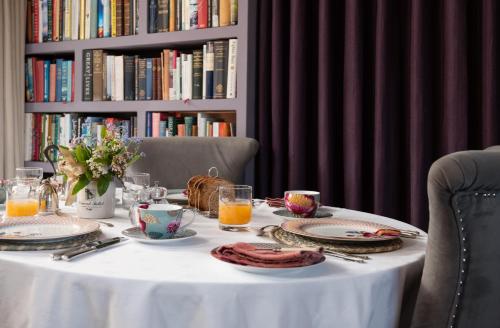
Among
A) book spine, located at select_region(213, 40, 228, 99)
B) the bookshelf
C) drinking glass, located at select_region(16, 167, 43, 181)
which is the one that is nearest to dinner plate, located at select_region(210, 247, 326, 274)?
drinking glass, located at select_region(16, 167, 43, 181)

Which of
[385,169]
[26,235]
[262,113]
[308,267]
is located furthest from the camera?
[262,113]

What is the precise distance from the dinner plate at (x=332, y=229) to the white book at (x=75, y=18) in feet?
8.25

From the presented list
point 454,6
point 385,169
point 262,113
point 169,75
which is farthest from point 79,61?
point 454,6

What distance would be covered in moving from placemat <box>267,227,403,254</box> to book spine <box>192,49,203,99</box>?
183cm

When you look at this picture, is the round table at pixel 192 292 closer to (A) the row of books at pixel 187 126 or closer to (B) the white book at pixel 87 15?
(A) the row of books at pixel 187 126

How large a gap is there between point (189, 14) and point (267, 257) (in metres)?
2.24

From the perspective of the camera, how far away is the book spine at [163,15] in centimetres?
295

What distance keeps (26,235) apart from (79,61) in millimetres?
2335

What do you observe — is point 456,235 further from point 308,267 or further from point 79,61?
point 79,61

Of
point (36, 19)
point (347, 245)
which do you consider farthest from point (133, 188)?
point (36, 19)

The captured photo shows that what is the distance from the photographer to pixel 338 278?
889mm

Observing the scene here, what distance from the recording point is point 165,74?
299cm

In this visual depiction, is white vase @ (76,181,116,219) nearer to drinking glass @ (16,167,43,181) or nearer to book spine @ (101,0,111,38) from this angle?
drinking glass @ (16,167,43,181)

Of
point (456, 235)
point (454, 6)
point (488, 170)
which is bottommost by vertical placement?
point (456, 235)
